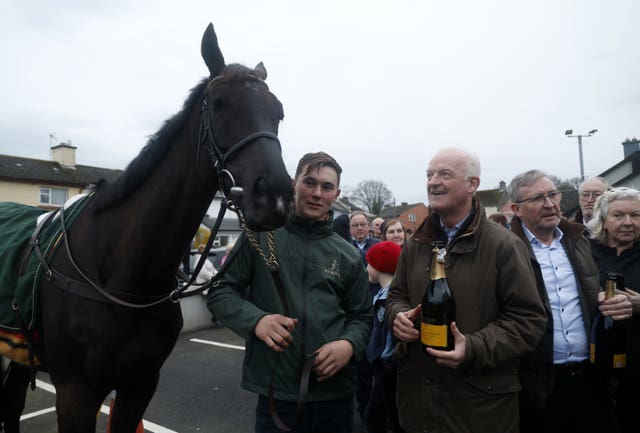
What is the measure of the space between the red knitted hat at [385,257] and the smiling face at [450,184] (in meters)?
1.21

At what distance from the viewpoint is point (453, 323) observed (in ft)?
5.50

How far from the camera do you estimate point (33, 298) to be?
2.15 meters

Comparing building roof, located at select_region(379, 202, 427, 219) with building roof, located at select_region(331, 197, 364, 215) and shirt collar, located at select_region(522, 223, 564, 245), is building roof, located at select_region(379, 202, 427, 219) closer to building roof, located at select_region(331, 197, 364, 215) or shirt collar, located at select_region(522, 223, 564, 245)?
building roof, located at select_region(331, 197, 364, 215)

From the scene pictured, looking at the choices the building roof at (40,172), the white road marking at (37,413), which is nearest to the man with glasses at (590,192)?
the white road marking at (37,413)

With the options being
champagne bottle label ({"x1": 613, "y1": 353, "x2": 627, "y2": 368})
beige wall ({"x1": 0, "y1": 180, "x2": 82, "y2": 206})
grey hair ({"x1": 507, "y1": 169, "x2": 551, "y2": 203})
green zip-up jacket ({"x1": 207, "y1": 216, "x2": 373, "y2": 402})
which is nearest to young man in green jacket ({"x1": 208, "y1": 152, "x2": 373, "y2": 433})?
green zip-up jacket ({"x1": 207, "y1": 216, "x2": 373, "y2": 402})

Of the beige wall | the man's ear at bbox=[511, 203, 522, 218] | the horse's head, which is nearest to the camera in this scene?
the horse's head

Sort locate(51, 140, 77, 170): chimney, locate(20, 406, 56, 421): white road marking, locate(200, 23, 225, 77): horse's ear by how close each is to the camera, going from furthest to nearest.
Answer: locate(51, 140, 77, 170): chimney
locate(20, 406, 56, 421): white road marking
locate(200, 23, 225, 77): horse's ear

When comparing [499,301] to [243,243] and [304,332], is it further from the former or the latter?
[243,243]

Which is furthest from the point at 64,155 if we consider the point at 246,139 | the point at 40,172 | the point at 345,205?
the point at 345,205

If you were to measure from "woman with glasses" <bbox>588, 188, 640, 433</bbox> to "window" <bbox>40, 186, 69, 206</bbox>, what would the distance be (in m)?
32.0

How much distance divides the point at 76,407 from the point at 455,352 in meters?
1.95

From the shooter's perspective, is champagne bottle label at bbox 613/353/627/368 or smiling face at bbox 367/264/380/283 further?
smiling face at bbox 367/264/380/283

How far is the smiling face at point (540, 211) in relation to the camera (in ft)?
7.95

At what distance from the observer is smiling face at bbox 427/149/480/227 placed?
2.01 m
